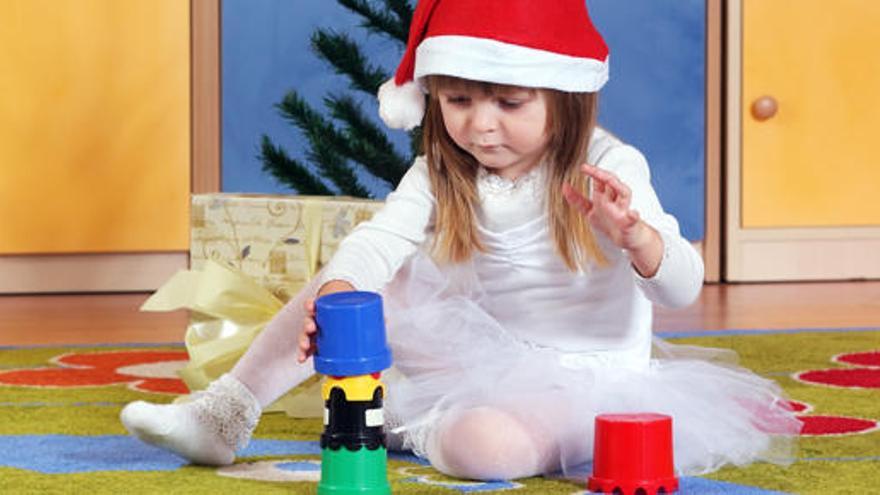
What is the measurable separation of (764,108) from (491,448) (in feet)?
5.92

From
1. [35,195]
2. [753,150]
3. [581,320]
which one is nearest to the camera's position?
[581,320]

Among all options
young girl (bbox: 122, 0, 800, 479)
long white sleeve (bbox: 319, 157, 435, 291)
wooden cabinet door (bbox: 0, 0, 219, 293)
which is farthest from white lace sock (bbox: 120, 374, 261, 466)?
wooden cabinet door (bbox: 0, 0, 219, 293)

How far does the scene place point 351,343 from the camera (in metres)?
1.10

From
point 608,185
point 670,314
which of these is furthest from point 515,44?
point 670,314

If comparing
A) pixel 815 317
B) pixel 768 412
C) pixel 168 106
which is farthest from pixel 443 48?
pixel 168 106

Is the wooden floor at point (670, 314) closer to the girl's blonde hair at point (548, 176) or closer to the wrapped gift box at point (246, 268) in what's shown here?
the wrapped gift box at point (246, 268)

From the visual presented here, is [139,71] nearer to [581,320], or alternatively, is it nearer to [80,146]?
[80,146]

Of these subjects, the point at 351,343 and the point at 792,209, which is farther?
the point at 792,209

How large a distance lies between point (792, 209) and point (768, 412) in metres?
1.61

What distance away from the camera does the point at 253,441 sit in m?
1.45

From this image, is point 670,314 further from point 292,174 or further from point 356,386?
point 356,386

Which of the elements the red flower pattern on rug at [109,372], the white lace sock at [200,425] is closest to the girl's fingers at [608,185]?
Result: the white lace sock at [200,425]

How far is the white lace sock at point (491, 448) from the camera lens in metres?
1.26

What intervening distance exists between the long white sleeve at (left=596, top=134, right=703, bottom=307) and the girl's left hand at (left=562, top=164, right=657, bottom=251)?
0.03 metres
